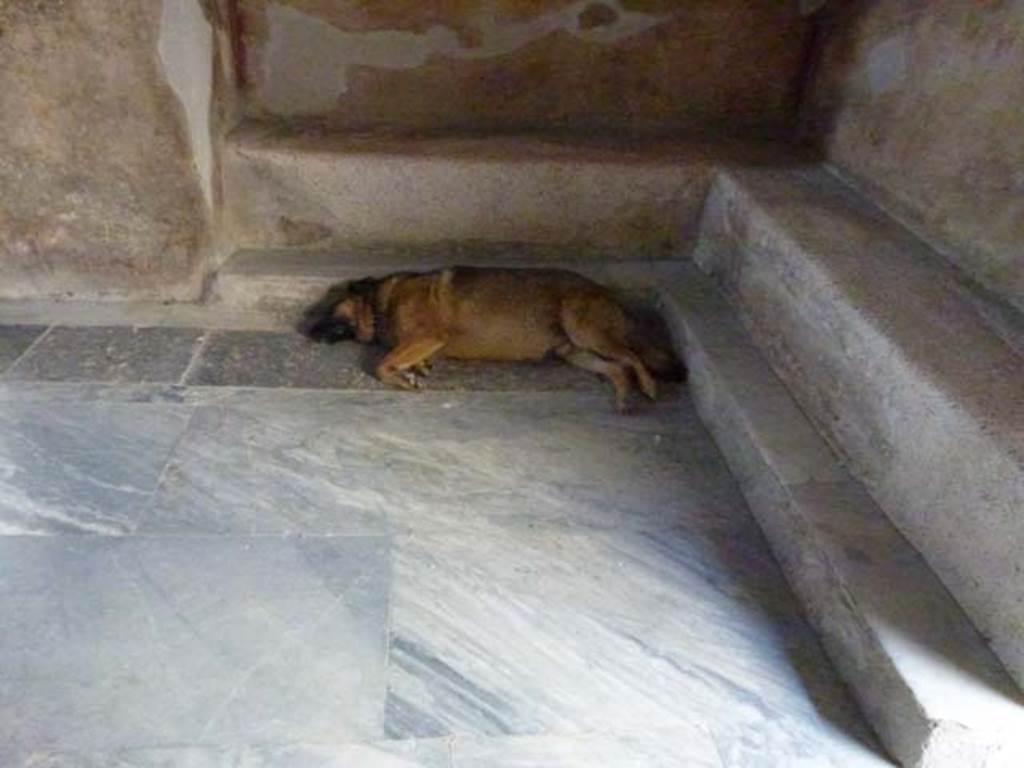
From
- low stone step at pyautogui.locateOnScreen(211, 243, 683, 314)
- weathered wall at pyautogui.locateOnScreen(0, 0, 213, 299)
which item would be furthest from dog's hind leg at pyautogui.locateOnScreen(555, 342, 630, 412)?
weathered wall at pyautogui.locateOnScreen(0, 0, 213, 299)

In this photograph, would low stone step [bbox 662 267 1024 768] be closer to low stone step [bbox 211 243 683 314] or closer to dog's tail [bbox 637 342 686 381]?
dog's tail [bbox 637 342 686 381]

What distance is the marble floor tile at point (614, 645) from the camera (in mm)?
2043

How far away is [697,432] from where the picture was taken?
10.8ft

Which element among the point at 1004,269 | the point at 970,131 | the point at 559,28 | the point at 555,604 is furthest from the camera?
the point at 559,28

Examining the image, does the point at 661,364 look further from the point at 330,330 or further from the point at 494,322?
the point at 330,330

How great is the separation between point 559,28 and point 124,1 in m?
1.99

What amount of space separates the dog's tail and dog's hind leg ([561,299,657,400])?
1.6 inches

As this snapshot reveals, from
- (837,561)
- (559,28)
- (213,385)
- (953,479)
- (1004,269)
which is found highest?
(559,28)

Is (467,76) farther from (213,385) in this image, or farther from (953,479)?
(953,479)

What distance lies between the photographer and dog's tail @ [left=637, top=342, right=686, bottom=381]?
A: 3553 mm

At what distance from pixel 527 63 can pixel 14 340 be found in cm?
275

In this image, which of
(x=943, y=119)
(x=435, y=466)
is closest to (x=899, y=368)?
(x=943, y=119)

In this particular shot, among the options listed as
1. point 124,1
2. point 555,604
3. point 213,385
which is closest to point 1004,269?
point 555,604

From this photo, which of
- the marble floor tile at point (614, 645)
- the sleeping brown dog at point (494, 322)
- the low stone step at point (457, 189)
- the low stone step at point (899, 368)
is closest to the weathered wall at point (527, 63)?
the low stone step at point (457, 189)
